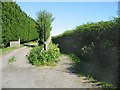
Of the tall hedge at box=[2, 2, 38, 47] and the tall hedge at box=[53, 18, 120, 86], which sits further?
the tall hedge at box=[2, 2, 38, 47]

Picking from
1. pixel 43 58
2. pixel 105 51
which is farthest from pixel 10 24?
pixel 105 51

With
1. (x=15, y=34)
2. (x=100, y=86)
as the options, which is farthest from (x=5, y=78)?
(x=15, y=34)

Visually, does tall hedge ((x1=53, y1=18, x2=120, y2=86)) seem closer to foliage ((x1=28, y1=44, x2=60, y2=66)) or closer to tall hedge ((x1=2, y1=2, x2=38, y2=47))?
foliage ((x1=28, y1=44, x2=60, y2=66))

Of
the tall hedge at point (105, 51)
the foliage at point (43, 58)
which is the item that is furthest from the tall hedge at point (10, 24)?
the tall hedge at point (105, 51)

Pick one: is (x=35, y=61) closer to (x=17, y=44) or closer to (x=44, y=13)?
(x=17, y=44)

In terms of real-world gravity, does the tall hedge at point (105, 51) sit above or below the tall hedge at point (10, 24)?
below

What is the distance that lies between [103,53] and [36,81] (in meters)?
3.54

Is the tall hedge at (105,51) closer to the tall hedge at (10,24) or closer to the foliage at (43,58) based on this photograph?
the foliage at (43,58)

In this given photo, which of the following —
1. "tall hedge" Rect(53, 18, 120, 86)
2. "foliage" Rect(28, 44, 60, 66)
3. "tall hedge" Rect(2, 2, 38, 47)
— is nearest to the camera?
"tall hedge" Rect(53, 18, 120, 86)

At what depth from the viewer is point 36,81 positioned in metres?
10.8

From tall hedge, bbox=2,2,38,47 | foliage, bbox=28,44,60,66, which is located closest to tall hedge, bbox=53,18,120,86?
foliage, bbox=28,44,60,66

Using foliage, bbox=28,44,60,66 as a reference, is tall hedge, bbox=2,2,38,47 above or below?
above

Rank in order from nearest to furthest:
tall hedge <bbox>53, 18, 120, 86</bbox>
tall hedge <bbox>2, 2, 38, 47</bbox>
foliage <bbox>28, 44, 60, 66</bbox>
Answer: tall hedge <bbox>53, 18, 120, 86</bbox> → foliage <bbox>28, 44, 60, 66</bbox> → tall hedge <bbox>2, 2, 38, 47</bbox>

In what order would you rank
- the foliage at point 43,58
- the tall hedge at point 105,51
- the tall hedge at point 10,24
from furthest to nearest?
the tall hedge at point 10,24 → the foliage at point 43,58 → the tall hedge at point 105,51
